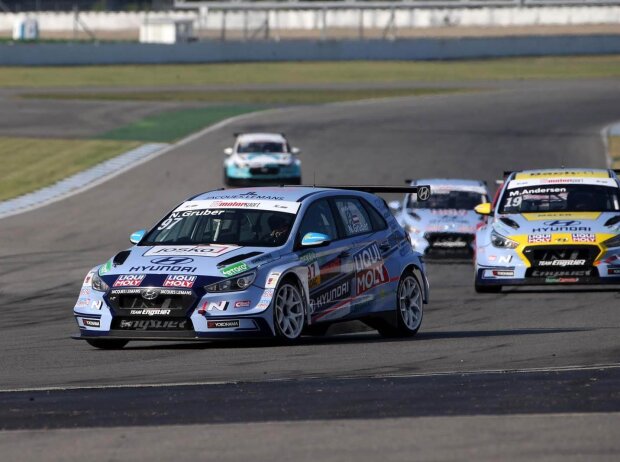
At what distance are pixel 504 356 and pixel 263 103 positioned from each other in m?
45.9

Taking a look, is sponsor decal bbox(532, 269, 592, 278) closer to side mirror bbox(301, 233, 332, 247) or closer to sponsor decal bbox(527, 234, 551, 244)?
sponsor decal bbox(527, 234, 551, 244)

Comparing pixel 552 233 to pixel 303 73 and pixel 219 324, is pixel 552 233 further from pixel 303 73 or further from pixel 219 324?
pixel 303 73

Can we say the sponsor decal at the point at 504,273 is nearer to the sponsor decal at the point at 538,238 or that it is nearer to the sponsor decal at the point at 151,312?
the sponsor decal at the point at 538,238

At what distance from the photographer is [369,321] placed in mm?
13820

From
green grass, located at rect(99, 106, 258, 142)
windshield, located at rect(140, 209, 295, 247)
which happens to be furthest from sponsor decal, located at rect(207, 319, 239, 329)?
green grass, located at rect(99, 106, 258, 142)

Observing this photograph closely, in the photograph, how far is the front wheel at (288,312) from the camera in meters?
12.3

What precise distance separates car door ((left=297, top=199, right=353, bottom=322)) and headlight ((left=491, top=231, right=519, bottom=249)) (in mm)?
5876

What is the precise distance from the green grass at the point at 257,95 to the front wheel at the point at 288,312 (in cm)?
4438

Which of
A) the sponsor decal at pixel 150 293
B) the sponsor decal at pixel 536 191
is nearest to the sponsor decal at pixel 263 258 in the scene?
the sponsor decal at pixel 150 293

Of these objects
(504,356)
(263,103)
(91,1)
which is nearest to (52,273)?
(504,356)

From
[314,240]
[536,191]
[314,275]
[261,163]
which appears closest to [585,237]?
[536,191]

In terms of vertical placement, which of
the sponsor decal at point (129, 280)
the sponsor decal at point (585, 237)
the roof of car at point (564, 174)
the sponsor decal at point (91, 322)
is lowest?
the sponsor decal at point (585, 237)

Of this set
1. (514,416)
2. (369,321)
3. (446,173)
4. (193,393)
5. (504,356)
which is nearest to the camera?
(514,416)

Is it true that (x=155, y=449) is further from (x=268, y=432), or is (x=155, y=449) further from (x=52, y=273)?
(x=52, y=273)
